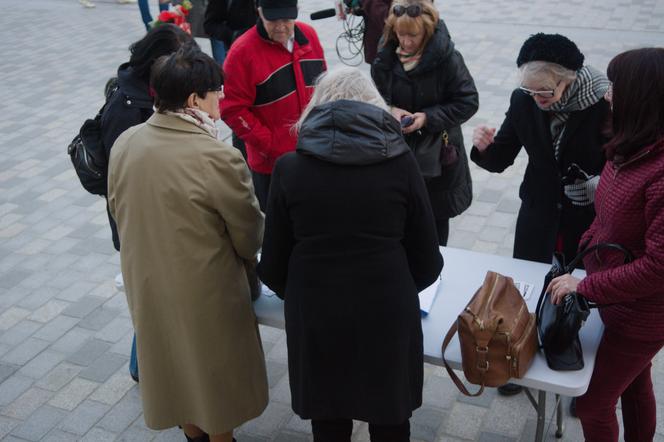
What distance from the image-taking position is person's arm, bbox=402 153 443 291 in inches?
79.7

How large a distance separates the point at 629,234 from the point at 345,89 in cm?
100

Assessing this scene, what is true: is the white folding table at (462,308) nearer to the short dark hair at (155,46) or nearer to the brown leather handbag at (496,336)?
the brown leather handbag at (496,336)

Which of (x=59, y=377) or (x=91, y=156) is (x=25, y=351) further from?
(x=91, y=156)

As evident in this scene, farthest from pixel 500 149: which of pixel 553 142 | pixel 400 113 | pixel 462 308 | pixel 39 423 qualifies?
pixel 39 423

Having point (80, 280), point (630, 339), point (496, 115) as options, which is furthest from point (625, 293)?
point (496, 115)

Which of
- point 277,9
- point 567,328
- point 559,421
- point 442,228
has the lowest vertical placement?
point 559,421

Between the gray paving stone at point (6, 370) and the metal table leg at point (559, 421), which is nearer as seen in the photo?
the metal table leg at point (559, 421)

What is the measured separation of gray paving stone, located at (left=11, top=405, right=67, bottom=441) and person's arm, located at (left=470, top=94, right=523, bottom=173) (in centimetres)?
232

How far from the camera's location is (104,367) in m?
3.69

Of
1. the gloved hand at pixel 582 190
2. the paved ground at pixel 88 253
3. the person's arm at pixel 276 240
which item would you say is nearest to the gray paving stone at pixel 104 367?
the paved ground at pixel 88 253

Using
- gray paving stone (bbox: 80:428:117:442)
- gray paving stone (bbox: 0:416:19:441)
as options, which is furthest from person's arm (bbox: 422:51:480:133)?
gray paving stone (bbox: 0:416:19:441)

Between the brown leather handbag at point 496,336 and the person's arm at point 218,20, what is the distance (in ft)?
14.2

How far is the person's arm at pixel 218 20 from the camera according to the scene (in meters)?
5.95

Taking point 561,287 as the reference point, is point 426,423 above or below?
below
